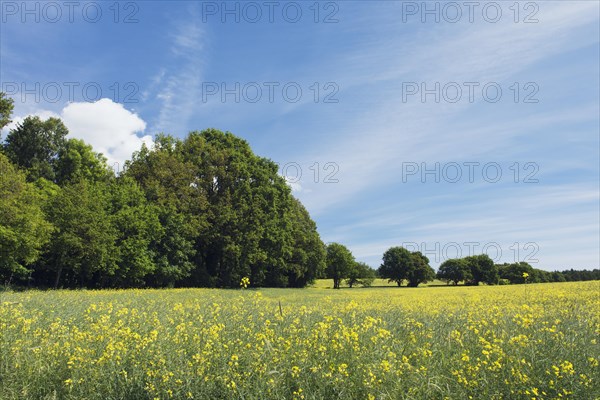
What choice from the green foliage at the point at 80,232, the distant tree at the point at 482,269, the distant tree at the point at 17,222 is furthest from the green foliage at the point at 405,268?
the distant tree at the point at 17,222

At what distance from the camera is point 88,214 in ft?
110

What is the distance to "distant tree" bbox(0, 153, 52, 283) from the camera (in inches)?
1080

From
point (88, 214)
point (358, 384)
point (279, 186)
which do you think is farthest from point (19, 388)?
point (279, 186)

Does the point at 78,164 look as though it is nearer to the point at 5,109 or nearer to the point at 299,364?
the point at 5,109

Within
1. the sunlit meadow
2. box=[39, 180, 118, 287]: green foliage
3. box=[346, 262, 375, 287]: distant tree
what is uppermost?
box=[39, 180, 118, 287]: green foliage

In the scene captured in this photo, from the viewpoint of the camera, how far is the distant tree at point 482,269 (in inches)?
3780

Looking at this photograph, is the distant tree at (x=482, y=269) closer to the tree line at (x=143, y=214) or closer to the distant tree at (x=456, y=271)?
the distant tree at (x=456, y=271)

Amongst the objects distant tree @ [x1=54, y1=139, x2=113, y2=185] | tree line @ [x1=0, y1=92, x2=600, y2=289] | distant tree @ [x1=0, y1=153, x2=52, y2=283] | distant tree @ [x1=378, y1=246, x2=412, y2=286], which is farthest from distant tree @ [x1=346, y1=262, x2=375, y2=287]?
distant tree @ [x1=0, y1=153, x2=52, y2=283]

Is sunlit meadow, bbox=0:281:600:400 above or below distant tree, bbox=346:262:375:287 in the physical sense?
above

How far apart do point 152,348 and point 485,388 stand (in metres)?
5.12

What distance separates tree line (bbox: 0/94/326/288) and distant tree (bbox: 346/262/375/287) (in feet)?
87.7

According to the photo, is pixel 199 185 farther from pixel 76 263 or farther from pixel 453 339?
pixel 453 339

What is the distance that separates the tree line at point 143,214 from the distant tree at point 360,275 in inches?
1052

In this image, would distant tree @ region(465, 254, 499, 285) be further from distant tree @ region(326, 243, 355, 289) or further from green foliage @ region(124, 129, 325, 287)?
green foliage @ region(124, 129, 325, 287)
